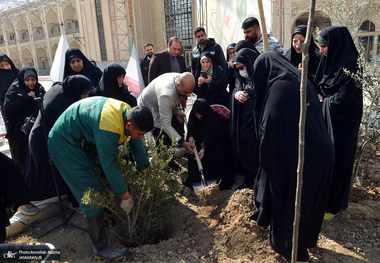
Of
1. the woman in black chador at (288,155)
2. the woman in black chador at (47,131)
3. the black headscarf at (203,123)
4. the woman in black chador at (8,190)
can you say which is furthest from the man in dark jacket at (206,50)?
the woman in black chador at (8,190)

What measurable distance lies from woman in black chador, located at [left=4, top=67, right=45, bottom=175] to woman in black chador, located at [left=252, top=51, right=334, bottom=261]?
110 inches

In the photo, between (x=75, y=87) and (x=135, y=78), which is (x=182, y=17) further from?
(x=75, y=87)

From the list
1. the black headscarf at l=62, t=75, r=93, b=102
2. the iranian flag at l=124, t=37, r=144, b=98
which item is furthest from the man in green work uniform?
the iranian flag at l=124, t=37, r=144, b=98

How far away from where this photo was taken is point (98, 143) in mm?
2031

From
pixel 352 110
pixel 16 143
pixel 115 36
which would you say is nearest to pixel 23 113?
pixel 16 143

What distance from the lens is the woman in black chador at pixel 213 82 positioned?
4039mm

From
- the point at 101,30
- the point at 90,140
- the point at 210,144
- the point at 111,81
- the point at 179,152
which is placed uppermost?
the point at 101,30

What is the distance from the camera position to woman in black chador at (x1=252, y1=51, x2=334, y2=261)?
1963 mm

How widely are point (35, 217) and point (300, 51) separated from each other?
3.43 metres

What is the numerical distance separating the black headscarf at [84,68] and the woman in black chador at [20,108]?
41 centimetres

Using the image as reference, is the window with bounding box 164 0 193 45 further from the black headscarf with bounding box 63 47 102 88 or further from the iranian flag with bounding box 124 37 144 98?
the black headscarf with bounding box 63 47 102 88

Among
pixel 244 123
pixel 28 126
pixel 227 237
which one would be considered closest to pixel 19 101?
pixel 28 126
